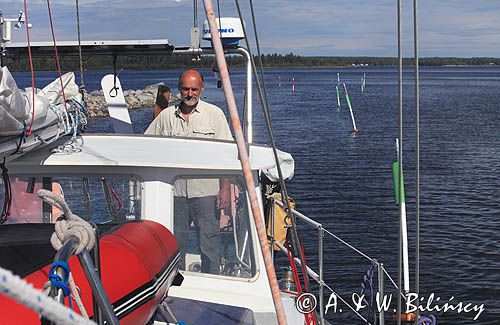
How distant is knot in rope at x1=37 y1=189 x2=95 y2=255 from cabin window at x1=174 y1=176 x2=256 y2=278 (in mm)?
2729

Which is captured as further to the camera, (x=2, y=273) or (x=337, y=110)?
(x=337, y=110)

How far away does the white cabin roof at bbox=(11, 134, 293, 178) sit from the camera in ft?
17.2

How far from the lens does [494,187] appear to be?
24953mm

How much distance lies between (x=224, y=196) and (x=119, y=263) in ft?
6.43

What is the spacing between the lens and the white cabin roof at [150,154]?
17.2 ft

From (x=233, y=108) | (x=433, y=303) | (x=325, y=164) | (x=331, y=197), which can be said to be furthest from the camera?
(x=325, y=164)

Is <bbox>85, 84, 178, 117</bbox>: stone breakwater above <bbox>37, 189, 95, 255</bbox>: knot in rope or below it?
below

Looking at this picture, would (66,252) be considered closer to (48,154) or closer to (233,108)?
(233,108)

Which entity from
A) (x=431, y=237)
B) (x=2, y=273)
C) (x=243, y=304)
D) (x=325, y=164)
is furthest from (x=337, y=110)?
(x=2, y=273)

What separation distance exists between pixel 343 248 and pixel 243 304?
12319 mm

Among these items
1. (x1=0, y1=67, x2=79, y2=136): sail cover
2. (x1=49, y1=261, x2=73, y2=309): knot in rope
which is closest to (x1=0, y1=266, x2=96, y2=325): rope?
(x1=49, y1=261, x2=73, y2=309): knot in rope

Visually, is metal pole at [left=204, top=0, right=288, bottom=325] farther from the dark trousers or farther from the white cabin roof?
the dark trousers

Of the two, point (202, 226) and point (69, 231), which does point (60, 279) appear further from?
point (202, 226)

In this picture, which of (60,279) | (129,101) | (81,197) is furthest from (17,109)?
(129,101)
